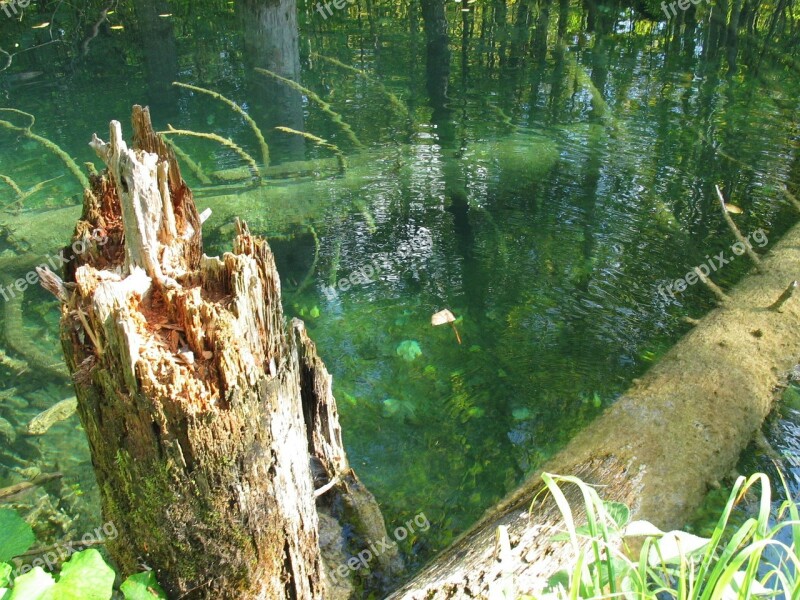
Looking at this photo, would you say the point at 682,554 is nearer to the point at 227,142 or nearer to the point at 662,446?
the point at 662,446

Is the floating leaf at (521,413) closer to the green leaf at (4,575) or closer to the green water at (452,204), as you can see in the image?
the green water at (452,204)

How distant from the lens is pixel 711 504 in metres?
3.31

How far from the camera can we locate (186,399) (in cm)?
196

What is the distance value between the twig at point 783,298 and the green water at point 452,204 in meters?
0.68

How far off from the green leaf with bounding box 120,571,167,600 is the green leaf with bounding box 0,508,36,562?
0.36m

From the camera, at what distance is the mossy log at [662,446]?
8.18 ft

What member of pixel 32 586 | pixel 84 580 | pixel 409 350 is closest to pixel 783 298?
pixel 409 350

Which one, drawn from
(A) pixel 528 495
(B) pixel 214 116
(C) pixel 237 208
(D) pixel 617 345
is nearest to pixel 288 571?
(A) pixel 528 495

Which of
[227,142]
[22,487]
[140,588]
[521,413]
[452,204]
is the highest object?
[227,142]

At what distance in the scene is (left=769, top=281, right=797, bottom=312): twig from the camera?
167 inches

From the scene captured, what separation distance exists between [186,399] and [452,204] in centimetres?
518

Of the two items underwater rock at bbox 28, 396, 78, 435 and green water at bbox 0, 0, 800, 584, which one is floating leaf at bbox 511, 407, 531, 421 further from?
underwater rock at bbox 28, 396, 78, 435

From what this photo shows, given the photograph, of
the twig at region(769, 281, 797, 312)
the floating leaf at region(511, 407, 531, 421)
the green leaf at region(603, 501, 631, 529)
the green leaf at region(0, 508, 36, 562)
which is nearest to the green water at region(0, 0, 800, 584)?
the floating leaf at region(511, 407, 531, 421)

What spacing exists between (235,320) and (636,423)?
2308 mm
